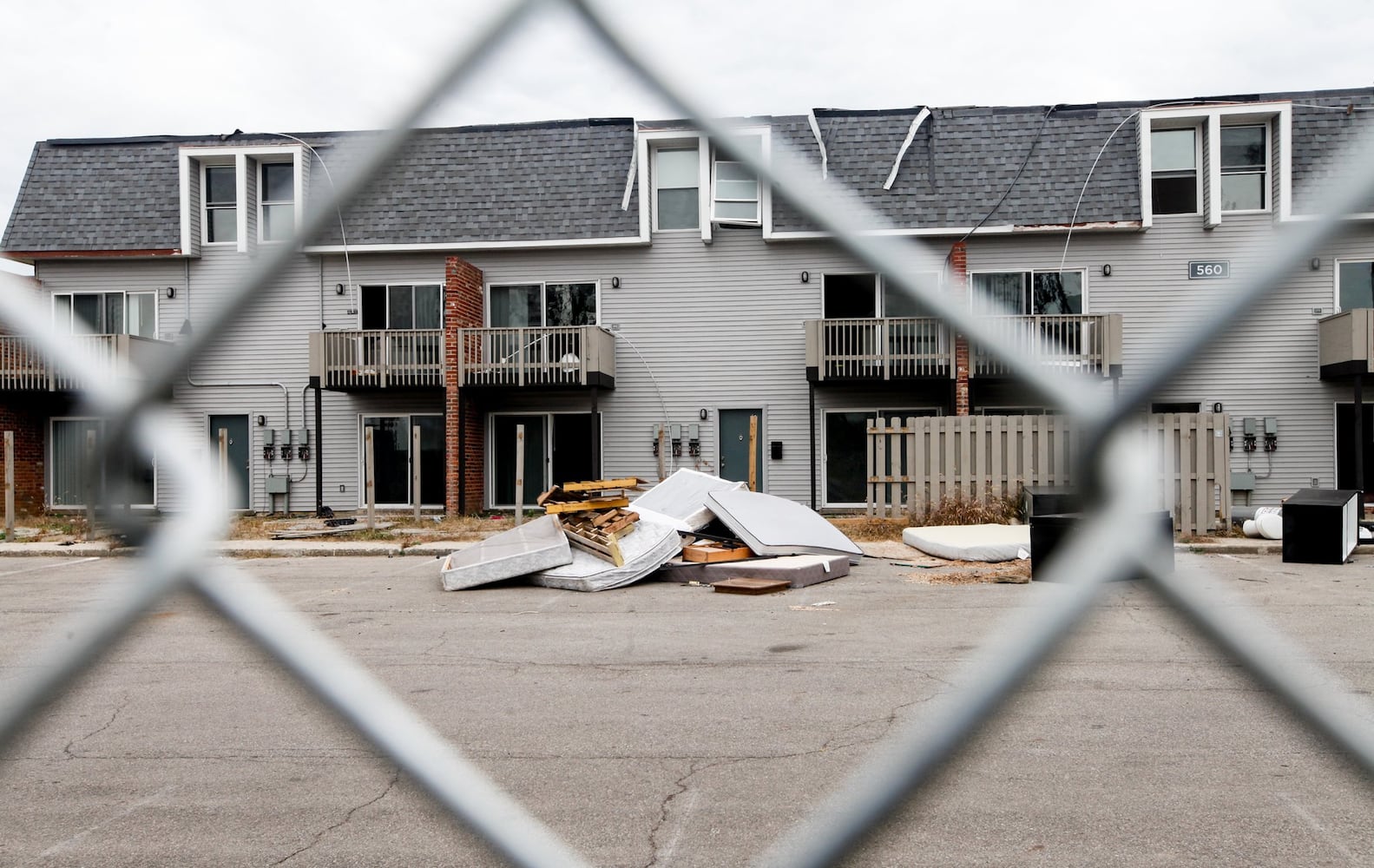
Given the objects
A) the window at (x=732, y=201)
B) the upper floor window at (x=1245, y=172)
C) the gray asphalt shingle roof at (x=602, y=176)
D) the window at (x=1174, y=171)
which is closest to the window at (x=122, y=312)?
the gray asphalt shingle roof at (x=602, y=176)

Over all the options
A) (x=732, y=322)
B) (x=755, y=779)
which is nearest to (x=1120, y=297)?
(x=732, y=322)

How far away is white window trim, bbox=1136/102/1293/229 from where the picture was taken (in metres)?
21.0

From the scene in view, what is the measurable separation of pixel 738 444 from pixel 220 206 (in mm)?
12167

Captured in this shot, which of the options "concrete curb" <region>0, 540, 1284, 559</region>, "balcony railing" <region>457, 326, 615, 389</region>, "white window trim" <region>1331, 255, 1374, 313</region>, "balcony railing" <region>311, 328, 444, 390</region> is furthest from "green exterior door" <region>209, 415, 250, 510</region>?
"white window trim" <region>1331, 255, 1374, 313</region>

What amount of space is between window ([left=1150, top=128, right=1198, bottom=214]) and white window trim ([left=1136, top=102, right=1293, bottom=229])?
179 mm

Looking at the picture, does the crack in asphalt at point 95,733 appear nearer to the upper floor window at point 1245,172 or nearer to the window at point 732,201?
the window at point 732,201

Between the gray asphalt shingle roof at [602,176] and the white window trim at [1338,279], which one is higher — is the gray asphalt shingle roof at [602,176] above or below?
above

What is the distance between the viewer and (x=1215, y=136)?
21641 mm

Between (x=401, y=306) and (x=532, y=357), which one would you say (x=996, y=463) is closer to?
(x=532, y=357)

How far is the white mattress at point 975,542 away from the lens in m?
13.1

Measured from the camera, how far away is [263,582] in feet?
39.9

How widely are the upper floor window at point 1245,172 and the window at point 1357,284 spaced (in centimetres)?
197

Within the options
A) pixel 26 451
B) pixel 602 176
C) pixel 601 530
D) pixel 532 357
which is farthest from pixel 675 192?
pixel 26 451

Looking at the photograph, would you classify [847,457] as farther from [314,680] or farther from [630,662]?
[314,680]
